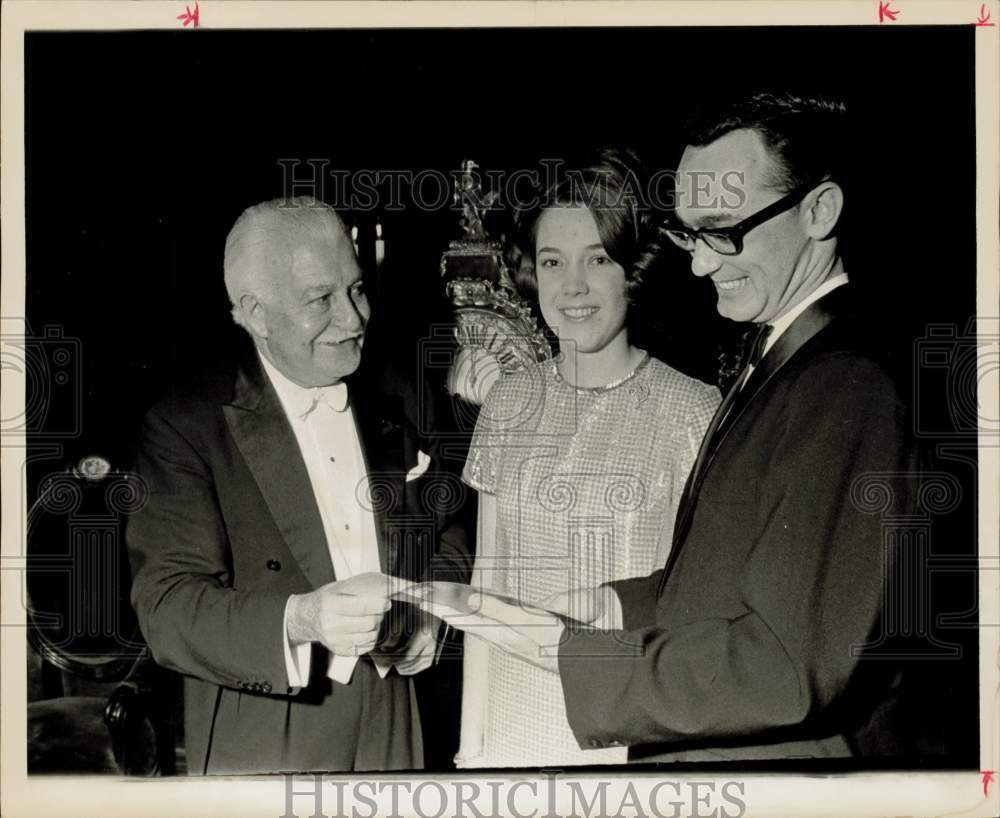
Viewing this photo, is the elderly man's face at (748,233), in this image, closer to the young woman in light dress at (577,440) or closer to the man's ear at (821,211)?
the man's ear at (821,211)

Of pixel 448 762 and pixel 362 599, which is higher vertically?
pixel 362 599

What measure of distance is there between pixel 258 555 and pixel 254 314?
0.57 m

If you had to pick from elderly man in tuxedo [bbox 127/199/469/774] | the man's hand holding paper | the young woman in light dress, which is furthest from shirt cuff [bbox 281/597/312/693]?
the young woman in light dress

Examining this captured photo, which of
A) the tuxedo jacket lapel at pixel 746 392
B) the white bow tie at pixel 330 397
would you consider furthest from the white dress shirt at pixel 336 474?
the tuxedo jacket lapel at pixel 746 392

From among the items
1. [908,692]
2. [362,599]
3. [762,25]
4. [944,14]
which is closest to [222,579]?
[362,599]

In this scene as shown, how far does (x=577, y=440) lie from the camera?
9.05 feet

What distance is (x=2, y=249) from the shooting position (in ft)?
9.30

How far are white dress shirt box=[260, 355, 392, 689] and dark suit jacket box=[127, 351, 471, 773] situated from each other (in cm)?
2

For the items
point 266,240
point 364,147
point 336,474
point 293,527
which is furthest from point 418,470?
point 364,147

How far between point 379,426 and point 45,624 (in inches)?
37.8

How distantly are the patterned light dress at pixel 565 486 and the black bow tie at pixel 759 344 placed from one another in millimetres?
114

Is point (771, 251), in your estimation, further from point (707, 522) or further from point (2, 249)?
point (2, 249)

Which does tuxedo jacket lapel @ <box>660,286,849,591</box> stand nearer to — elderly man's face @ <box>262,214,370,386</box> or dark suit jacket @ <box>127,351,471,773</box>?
dark suit jacket @ <box>127,351,471,773</box>

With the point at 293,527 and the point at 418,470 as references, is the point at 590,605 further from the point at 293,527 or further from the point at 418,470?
the point at 293,527
